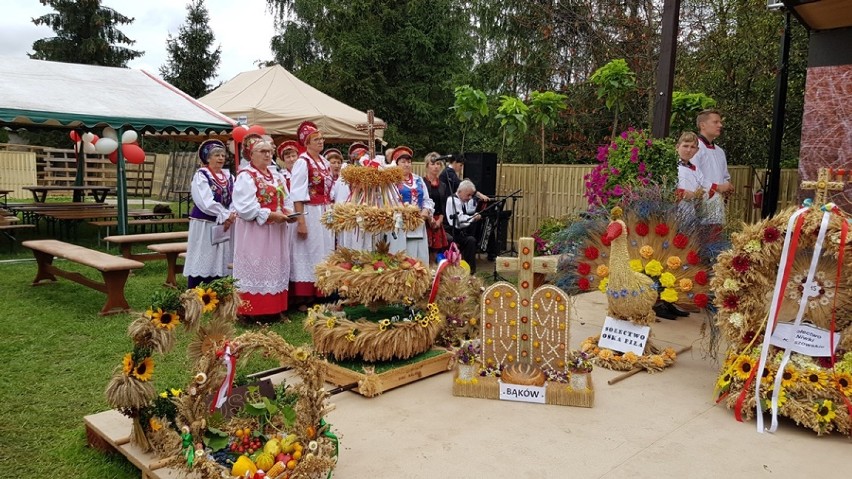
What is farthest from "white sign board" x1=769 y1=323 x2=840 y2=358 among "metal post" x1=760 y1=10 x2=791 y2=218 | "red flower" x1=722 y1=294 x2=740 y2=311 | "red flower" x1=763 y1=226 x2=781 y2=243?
"metal post" x1=760 y1=10 x2=791 y2=218

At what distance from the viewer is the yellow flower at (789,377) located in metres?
3.66

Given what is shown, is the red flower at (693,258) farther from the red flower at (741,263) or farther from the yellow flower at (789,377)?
the yellow flower at (789,377)

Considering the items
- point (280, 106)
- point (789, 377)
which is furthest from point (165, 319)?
point (280, 106)

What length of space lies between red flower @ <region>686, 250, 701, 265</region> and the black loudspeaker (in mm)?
6859

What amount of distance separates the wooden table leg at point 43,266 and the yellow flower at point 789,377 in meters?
8.07

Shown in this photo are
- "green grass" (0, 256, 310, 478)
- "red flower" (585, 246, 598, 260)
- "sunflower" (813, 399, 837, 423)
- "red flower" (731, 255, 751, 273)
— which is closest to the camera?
"green grass" (0, 256, 310, 478)

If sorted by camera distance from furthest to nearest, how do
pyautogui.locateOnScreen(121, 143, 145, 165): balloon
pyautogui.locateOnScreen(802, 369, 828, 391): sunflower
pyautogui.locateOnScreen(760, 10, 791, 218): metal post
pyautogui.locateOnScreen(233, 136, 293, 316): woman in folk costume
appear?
1. pyautogui.locateOnScreen(121, 143, 145, 165): balloon
2. pyautogui.locateOnScreen(760, 10, 791, 218): metal post
3. pyautogui.locateOnScreen(233, 136, 293, 316): woman in folk costume
4. pyautogui.locateOnScreen(802, 369, 828, 391): sunflower

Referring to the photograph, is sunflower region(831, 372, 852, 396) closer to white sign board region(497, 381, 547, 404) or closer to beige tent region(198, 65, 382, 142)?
white sign board region(497, 381, 547, 404)

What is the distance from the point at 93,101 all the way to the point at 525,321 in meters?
9.26

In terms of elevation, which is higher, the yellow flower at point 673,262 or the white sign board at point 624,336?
the yellow flower at point 673,262

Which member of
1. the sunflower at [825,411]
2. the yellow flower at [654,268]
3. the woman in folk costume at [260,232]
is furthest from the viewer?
the woman in folk costume at [260,232]

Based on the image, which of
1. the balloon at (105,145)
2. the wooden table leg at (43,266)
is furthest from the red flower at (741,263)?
the balloon at (105,145)

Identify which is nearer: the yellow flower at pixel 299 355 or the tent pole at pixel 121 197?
the yellow flower at pixel 299 355

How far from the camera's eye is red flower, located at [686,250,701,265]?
15.7 feet
